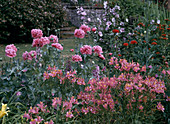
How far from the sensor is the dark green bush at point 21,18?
7.67 m

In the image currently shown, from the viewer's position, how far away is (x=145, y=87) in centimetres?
240

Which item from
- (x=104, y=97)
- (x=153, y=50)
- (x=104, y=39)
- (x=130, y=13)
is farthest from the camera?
(x=130, y=13)

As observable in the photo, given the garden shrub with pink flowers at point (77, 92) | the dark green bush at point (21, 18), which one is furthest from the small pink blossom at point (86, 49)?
the dark green bush at point (21, 18)

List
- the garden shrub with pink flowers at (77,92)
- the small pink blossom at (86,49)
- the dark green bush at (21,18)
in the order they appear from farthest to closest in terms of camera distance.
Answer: the dark green bush at (21,18), the small pink blossom at (86,49), the garden shrub with pink flowers at (77,92)

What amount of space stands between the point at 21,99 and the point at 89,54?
3.56ft

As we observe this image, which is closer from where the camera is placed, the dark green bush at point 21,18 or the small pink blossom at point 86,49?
the small pink blossom at point 86,49

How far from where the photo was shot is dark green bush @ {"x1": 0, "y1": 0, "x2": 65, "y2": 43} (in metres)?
7.67

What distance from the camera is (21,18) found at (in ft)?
25.3

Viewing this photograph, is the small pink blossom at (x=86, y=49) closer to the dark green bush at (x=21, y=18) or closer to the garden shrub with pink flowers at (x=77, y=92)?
the garden shrub with pink flowers at (x=77, y=92)

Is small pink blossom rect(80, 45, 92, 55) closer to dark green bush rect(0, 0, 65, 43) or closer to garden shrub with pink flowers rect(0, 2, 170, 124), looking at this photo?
garden shrub with pink flowers rect(0, 2, 170, 124)

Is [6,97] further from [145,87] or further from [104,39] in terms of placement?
[104,39]

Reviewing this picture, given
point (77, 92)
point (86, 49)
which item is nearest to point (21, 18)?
point (86, 49)

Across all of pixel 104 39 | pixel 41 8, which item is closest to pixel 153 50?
pixel 104 39

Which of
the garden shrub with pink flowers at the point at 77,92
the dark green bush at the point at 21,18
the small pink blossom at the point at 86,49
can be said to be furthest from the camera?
the dark green bush at the point at 21,18
